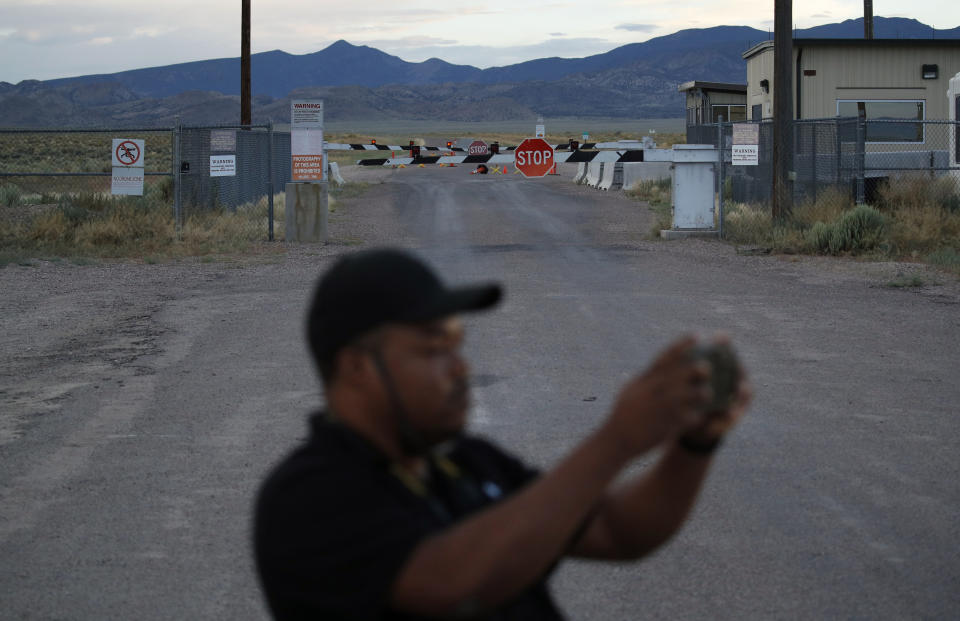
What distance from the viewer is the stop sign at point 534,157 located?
21000mm

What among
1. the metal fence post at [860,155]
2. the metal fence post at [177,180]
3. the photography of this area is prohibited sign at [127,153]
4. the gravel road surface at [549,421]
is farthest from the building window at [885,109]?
the photography of this area is prohibited sign at [127,153]

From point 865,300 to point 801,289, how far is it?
3.72 ft

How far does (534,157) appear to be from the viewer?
70.0ft

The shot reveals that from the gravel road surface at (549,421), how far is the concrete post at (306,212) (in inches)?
144

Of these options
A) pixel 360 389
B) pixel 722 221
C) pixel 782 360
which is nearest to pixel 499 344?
pixel 782 360

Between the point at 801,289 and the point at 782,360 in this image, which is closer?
the point at 782,360

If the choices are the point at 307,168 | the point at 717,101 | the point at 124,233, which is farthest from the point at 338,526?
the point at 717,101

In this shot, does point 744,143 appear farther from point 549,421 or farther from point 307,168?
point 549,421

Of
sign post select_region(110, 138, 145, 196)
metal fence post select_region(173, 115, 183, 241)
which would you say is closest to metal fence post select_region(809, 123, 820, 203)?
metal fence post select_region(173, 115, 183, 241)

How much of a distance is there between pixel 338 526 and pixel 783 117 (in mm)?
20096

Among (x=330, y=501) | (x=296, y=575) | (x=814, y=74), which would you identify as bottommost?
(x=296, y=575)

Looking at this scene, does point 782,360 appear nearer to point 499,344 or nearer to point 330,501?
point 499,344

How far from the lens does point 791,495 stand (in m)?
6.16

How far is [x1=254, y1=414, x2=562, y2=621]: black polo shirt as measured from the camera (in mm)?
1808
